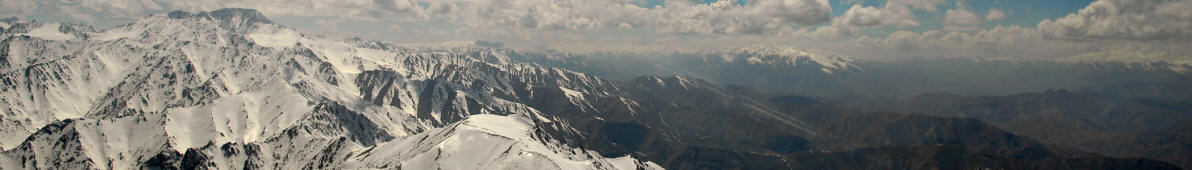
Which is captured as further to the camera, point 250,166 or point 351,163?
point 250,166

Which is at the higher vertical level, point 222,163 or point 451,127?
point 451,127

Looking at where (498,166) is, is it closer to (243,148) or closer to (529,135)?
(529,135)

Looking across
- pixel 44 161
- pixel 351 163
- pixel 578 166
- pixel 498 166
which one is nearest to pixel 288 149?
pixel 351 163

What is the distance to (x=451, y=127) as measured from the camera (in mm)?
170375

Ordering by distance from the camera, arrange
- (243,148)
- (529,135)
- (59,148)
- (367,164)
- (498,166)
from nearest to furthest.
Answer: (498,166) < (367,164) < (529,135) < (243,148) < (59,148)

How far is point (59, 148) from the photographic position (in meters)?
197

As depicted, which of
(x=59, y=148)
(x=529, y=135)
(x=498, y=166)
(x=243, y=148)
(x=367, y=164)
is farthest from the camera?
(x=59, y=148)

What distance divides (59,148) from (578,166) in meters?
189

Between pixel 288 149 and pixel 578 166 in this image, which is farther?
pixel 288 149

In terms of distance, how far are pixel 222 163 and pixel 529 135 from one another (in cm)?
9107

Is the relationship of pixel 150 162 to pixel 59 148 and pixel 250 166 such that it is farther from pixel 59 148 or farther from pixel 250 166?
pixel 59 148

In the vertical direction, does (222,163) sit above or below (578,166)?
below

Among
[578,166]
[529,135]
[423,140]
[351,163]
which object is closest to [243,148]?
[351,163]

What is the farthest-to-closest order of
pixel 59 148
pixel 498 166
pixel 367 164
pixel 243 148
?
pixel 59 148, pixel 243 148, pixel 367 164, pixel 498 166
